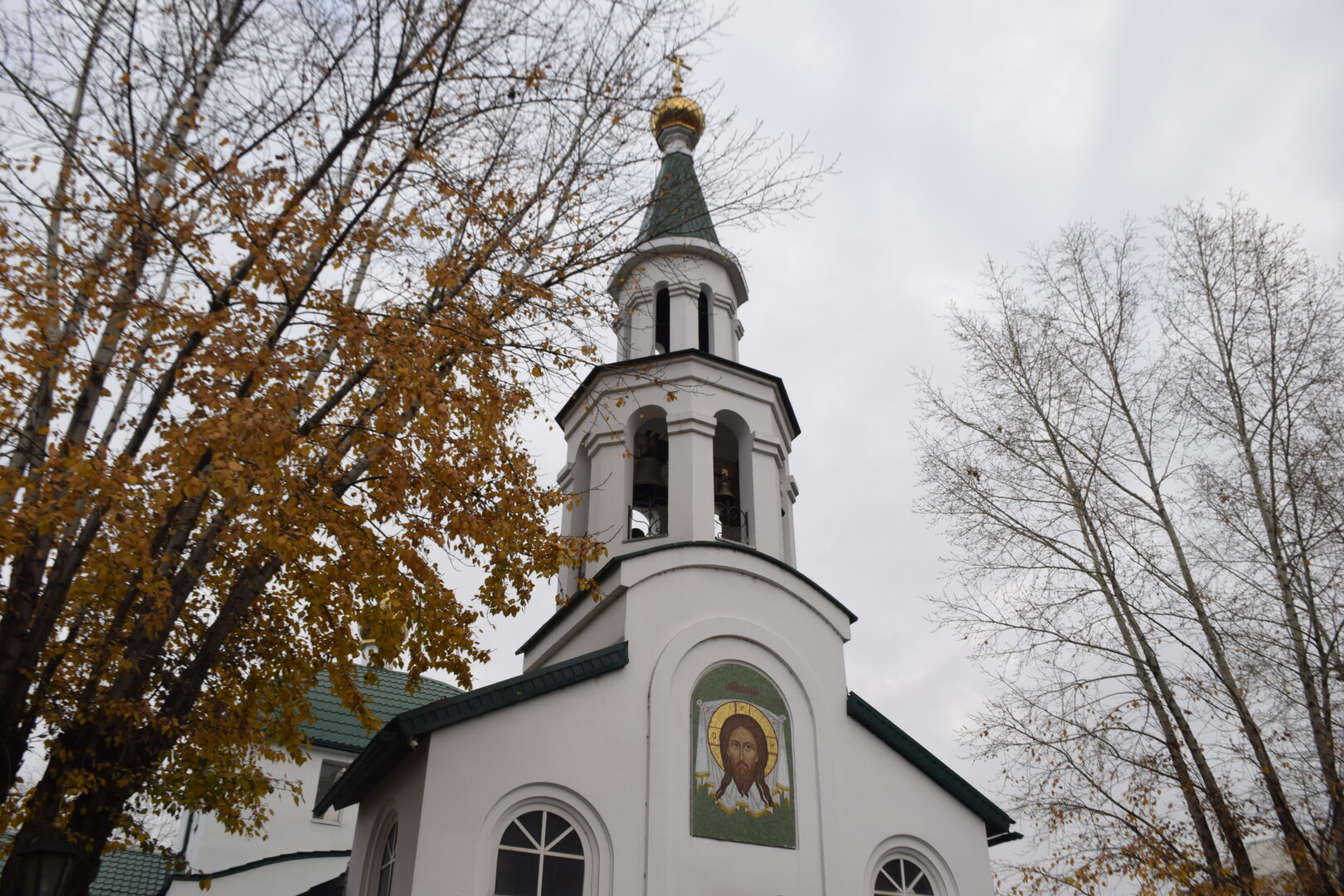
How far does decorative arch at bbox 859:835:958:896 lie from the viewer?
11477 millimetres

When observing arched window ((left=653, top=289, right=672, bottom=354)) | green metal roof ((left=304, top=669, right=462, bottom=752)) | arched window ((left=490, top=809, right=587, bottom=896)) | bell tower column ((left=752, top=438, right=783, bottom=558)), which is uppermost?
arched window ((left=653, top=289, right=672, bottom=354))

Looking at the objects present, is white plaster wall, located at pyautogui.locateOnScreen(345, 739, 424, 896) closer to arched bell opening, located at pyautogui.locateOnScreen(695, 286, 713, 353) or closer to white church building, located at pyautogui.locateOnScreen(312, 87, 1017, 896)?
white church building, located at pyautogui.locateOnScreen(312, 87, 1017, 896)

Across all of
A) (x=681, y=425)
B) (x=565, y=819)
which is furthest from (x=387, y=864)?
(x=681, y=425)

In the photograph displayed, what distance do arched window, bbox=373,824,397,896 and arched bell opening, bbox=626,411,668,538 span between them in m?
4.98

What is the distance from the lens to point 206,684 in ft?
30.0

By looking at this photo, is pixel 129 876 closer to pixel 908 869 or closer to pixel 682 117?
pixel 908 869

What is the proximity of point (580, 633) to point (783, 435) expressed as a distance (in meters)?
4.42

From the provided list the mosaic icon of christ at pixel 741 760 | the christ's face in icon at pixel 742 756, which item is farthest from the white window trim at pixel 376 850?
the christ's face in icon at pixel 742 756

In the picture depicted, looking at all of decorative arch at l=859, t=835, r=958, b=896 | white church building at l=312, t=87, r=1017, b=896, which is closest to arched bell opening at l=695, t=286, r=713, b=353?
white church building at l=312, t=87, r=1017, b=896

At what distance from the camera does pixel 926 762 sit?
12.1 meters

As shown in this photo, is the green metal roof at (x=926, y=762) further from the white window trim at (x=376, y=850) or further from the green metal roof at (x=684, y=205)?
the green metal roof at (x=684, y=205)

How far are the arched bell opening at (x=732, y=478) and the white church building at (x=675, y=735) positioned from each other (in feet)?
0.13

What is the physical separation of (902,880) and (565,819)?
4108 mm

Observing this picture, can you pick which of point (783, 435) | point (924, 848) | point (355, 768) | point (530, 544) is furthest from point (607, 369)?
point (924, 848)
